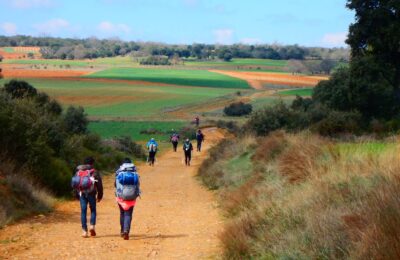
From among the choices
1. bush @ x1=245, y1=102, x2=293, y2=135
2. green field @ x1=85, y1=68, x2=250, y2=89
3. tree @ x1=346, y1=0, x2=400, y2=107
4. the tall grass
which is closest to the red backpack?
the tall grass

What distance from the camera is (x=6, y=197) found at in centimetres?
1595

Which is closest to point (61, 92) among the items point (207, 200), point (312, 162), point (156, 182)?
point (156, 182)

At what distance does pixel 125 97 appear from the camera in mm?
99438

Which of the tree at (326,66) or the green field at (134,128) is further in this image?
the tree at (326,66)

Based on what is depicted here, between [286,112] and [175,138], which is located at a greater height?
[286,112]

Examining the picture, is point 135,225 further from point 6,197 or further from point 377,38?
point 377,38

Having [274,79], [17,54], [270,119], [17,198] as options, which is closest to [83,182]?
[17,198]

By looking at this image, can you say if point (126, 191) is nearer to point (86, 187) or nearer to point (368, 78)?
point (86, 187)

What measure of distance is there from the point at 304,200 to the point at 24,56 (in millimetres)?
178448

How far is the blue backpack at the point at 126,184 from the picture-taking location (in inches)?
507

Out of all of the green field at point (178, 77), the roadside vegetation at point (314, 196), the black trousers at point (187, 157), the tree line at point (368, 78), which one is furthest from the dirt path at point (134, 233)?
the green field at point (178, 77)

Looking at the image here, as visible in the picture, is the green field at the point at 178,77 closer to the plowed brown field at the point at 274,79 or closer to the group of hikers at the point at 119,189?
the plowed brown field at the point at 274,79

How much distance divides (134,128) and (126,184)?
186 feet

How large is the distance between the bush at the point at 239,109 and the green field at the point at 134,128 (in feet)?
40.8
